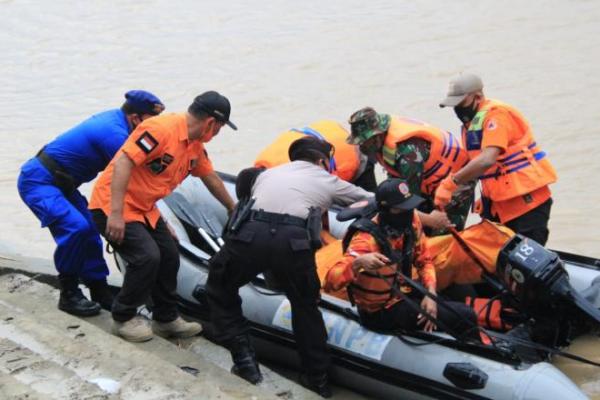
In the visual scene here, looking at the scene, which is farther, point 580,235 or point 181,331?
point 580,235

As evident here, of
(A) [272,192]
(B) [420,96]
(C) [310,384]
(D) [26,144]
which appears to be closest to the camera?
(A) [272,192]

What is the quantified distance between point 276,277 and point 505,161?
1504 millimetres

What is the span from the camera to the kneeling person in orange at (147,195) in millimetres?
4188

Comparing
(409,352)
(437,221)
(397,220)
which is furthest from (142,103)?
(409,352)

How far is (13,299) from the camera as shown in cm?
503

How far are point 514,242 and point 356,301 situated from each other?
79cm

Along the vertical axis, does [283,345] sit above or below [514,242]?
below

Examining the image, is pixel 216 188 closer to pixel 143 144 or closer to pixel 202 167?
pixel 202 167

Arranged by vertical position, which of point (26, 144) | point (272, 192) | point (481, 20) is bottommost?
point (26, 144)

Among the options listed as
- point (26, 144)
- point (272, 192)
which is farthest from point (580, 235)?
point (26, 144)

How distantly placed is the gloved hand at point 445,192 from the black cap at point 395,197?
880 millimetres

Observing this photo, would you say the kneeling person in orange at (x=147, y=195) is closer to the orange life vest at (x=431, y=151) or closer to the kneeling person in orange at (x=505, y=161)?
the orange life vest at (x=431, y=151)

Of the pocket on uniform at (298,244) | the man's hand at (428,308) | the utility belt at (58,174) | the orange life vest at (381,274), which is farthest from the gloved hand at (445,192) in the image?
the utility belt at (58,174)

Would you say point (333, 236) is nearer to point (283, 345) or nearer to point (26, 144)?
point (283, 345)
